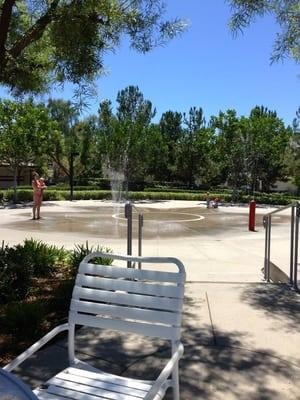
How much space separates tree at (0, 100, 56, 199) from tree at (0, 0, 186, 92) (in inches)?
766

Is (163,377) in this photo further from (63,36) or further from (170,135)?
(170,135)

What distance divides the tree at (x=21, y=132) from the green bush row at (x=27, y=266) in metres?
19.4

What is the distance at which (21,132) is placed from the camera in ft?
89.2

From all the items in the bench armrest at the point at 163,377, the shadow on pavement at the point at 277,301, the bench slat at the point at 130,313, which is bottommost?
the shadow on pavement at the point at 277,301

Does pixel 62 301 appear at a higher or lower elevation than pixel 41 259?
lower

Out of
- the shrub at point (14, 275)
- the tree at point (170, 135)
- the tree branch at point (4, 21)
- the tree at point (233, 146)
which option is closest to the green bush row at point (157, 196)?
the tree at point (233, 146)

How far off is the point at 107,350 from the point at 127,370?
465mm

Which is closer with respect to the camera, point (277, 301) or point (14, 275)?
point (277, 301)

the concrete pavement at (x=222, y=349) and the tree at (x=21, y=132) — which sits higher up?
the tree at (x=21, y=132)

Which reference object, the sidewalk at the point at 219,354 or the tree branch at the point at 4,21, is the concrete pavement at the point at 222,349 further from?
the tree branch at the point at 4,21

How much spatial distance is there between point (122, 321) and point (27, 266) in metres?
3.97

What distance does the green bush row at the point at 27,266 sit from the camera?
628 cm

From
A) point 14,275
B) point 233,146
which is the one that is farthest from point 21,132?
point 14,275

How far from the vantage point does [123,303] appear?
3127mm
